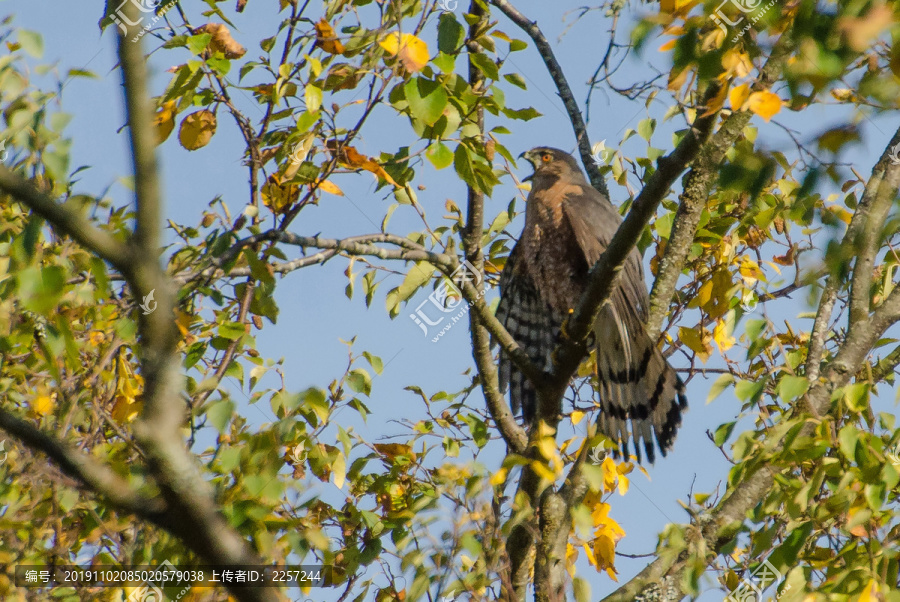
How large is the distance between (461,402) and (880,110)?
301 centimetres

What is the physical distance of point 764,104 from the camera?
1.87 meters

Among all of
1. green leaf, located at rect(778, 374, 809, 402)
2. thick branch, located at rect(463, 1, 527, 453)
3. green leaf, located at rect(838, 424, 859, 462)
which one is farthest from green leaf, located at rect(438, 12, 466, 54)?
green leaf, located at rect(838, 424, 859, 462)

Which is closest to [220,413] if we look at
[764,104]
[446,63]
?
[446,63]

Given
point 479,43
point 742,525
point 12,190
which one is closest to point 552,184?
point 479,43

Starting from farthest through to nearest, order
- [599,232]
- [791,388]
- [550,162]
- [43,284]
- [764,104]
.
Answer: [550,162] → [599,232] → [791,388] → [764,104] → [43,284]

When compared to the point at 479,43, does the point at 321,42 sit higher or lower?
lower

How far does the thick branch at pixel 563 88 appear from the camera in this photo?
178 inches

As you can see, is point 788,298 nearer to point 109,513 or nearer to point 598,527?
point 598,527

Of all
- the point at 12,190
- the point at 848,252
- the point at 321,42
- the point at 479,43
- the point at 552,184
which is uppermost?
the point at 552,184

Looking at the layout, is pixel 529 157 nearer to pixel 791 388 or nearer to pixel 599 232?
pixel 599 232

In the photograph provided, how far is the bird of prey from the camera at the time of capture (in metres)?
4.55

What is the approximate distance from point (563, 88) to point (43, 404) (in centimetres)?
309

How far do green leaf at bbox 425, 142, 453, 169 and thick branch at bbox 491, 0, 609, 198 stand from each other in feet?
6.16

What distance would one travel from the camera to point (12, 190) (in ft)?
3.36
